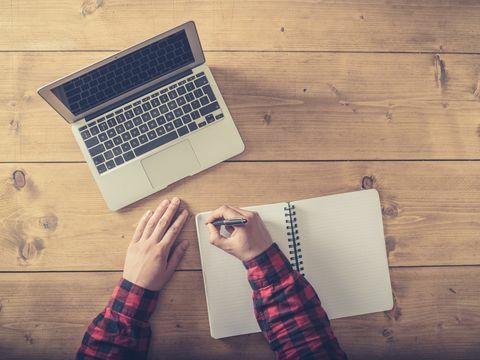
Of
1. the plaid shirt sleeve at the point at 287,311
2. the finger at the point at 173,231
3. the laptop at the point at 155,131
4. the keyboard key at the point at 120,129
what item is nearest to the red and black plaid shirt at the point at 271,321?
the plaid shirt sleeve at the point at 287,311

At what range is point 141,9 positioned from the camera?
90 centimetres

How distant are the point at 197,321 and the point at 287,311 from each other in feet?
0.67

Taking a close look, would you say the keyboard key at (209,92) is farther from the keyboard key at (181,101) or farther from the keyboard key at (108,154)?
the keyboard key at (108,154)

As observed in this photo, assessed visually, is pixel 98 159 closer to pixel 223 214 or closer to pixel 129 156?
pixel 129 156

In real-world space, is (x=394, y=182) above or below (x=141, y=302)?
above

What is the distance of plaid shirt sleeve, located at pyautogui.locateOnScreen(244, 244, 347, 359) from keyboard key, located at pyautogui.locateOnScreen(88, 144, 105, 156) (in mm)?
378

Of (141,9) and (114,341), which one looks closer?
(114,341)

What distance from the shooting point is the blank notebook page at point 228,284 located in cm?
86

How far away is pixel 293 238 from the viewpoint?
86 cm

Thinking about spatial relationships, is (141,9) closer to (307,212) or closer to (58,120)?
(58,120)

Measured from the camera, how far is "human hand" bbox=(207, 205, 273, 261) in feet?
2.64

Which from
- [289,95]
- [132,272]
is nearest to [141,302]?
[132,272]

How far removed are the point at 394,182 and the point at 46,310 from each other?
0.79m

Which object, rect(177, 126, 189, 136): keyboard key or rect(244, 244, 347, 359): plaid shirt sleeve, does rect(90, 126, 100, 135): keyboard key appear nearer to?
rect(177, 126, 189, 136): keyboard key
